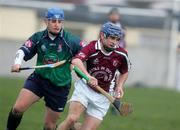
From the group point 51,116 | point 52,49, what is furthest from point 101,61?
point 51,116

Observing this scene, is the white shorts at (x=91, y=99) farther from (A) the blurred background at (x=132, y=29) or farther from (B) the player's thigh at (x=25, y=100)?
(A) the blurred background at (x=132, y=29)

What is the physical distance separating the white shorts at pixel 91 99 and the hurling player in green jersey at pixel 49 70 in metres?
0.69

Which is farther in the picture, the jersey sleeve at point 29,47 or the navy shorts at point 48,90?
the navy shorts at point 48,90

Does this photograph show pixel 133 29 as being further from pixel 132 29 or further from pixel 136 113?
pixel 136 113

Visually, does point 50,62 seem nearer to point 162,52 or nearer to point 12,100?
point 12,100

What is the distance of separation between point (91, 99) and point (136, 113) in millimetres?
6558

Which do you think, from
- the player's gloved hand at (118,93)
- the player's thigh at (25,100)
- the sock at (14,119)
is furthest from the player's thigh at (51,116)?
the player's gloved hand at (118,93)

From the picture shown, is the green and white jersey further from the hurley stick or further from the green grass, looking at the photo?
the green grass

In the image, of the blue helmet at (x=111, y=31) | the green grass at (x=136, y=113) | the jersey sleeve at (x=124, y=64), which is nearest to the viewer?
the blue helmet at (x=111, y=31)

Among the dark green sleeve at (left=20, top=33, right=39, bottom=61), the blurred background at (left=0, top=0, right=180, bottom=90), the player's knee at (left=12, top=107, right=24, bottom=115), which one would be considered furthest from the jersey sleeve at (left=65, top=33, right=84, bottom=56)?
the blurred background at (left=0, top=0, right=180, bottom=90)

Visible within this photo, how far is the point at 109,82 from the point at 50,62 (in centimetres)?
104

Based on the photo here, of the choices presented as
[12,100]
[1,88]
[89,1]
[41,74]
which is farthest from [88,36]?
[41,74]

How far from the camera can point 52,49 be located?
444 inches

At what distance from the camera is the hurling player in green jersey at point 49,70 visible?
1114 cm
